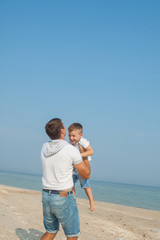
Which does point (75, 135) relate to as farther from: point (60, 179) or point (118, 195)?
point (118, 195)

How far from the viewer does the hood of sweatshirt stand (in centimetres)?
375

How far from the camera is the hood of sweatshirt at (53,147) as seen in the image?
3.75m

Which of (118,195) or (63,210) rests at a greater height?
(63,210)

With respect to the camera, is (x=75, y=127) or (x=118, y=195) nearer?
(x=75, y=127)

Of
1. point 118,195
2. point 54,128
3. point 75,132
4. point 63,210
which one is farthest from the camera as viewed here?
point 118,195

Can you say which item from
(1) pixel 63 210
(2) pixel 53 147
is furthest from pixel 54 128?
(1) pixel 63 210

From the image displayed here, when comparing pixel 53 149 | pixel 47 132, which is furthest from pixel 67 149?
pixel 47 132

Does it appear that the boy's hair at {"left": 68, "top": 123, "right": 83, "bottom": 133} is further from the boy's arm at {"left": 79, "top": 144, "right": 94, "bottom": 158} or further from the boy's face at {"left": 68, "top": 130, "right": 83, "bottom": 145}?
the boy's arm at {"left": 79, "top": 144, "right": 94, "bottom": 158}

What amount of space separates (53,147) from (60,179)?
1.51ft

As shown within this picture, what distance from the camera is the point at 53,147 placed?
12.5 ft

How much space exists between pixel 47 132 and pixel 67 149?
0.45 metres

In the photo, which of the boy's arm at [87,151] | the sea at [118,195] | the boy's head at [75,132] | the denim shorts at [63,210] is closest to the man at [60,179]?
the denim shorts at [63,210]

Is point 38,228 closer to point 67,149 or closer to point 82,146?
point 82,146

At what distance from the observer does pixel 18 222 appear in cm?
694
